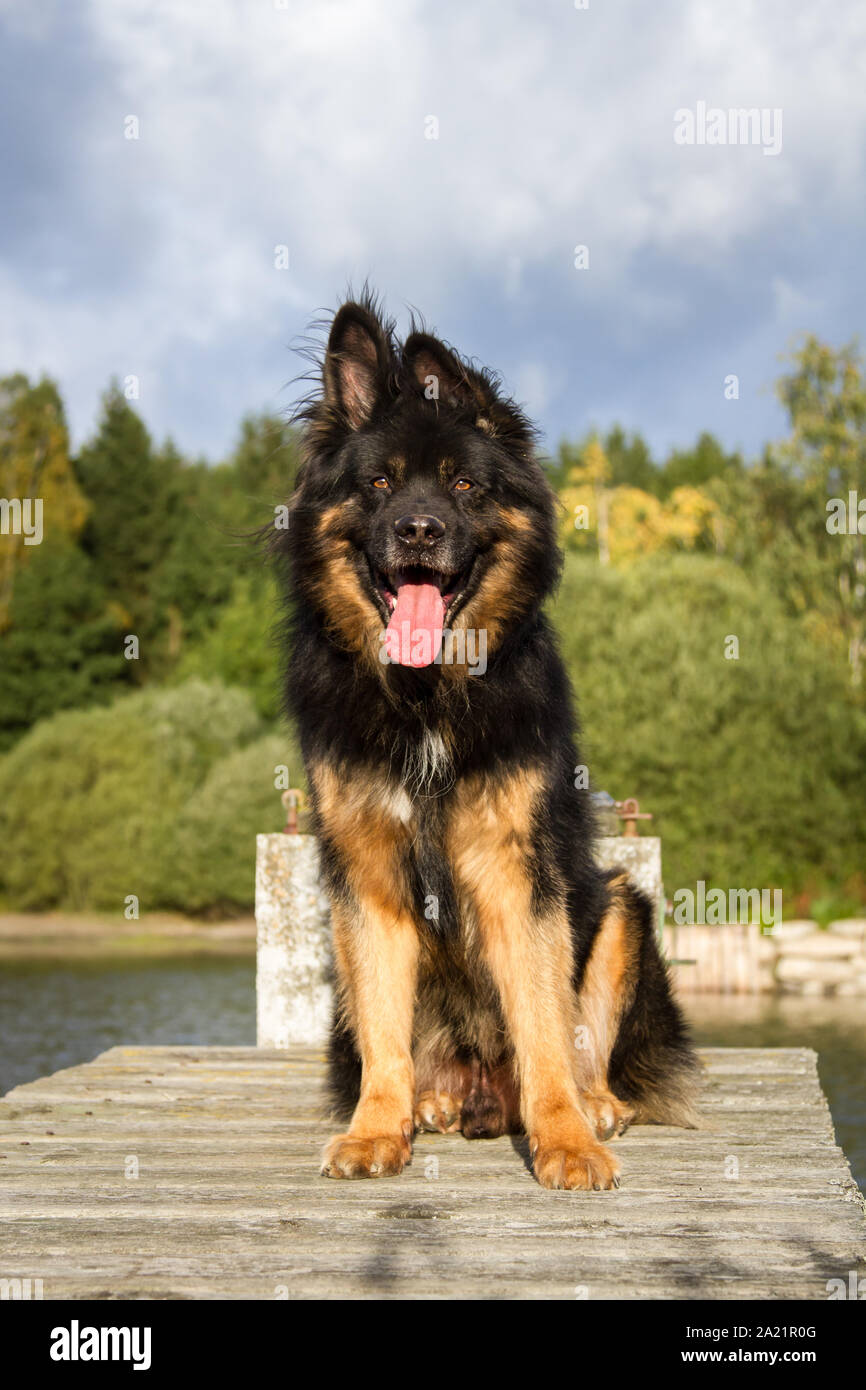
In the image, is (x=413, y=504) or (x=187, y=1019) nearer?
(x=413, y=504)

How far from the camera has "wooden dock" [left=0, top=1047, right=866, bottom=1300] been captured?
2756 mm

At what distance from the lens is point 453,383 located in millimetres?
4359

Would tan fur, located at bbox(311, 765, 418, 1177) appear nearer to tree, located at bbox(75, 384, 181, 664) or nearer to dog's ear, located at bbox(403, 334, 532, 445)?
dog's ear, located at bbox(403, 334, 532, 445)

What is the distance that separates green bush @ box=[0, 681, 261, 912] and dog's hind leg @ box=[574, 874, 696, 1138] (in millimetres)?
31826

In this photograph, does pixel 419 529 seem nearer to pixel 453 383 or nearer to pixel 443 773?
pixel 453 383

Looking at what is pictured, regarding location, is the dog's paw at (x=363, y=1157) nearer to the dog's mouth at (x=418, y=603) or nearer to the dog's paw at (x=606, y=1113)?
the dog's paw at (x=606, y=1113)

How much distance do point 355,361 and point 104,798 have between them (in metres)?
33.4

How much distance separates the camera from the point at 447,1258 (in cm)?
292

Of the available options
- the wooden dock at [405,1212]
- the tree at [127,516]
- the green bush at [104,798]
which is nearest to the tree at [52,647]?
the tree at [127,516]

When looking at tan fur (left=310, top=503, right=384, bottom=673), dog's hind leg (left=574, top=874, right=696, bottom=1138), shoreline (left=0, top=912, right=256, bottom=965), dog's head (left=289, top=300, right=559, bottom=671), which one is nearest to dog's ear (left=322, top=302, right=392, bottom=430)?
dog's head (left=289, top=300, right=559, bottom=671)

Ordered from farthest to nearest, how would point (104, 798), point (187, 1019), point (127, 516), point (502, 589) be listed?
point (127, 516) < point (104, 798) < point (187, 1019) < point (502, 589)

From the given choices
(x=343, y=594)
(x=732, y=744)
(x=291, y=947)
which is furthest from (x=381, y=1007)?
(x=732, y=744)
